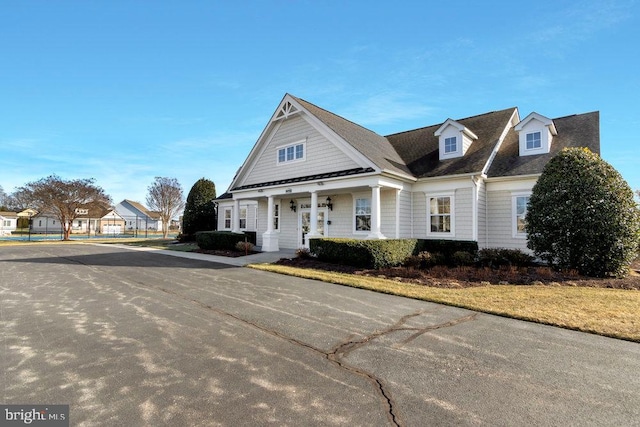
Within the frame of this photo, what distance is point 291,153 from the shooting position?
17.7 meters

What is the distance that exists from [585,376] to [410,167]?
527 inches

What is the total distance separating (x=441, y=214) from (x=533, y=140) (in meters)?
5.23

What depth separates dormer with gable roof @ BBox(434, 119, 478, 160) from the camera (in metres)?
14.9

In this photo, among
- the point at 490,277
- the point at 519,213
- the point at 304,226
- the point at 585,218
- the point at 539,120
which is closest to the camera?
the point at 585,218

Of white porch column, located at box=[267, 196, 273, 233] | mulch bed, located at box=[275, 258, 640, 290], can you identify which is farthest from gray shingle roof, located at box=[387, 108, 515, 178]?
white porch column, located at box=[267, 196, 273, 233]

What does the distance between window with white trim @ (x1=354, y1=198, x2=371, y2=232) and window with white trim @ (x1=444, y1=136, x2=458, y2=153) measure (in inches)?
180

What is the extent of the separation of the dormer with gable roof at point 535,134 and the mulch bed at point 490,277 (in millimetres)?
5829

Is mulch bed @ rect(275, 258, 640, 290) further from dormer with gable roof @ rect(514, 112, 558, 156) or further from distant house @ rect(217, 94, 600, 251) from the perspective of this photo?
dormer with gable roof @ rect(514, 112, 558, 156)

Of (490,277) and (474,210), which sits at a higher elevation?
(474,210)

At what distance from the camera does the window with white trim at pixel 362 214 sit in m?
15.4

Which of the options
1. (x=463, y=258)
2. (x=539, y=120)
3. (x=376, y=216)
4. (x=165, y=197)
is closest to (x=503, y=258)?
(x=463, y=258)

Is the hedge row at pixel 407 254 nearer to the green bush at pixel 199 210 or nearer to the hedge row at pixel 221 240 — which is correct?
the hedge row at pixel 221 240

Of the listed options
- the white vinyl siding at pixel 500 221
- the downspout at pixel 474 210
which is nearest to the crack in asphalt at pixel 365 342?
the downspout at pixel 474 210

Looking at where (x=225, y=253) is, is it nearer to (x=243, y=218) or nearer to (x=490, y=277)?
(x=243, y=218)
